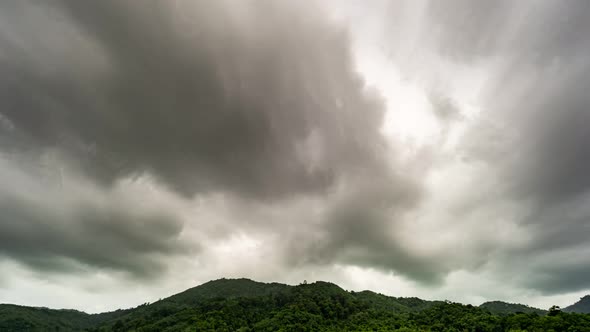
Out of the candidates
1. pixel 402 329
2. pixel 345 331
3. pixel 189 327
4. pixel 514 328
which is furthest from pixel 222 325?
pixel 514 328

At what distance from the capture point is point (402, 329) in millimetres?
122812

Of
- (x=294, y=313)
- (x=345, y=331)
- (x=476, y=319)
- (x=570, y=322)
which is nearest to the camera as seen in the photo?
(x=570, y=322)

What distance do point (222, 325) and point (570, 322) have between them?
167873 mm

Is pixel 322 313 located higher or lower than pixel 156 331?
higher

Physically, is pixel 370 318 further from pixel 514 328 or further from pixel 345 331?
pixel 514 328

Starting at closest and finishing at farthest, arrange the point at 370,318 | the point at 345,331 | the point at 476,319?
the point at 476,319
the point at 345,331
the point at 370,318

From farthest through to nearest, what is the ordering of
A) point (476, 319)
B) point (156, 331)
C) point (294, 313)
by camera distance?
point (156, 331) < point (294, 313) < point (476, 319)

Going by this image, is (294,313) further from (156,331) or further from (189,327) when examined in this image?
(156,331)

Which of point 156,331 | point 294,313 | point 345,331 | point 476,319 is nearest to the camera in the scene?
point 476,319

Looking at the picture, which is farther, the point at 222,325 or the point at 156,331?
the point at 156,331

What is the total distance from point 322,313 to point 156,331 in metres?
116

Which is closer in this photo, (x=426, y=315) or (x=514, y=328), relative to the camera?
(x=514, y=328)

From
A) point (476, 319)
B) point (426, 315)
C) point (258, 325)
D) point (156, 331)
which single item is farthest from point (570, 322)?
point (156, 331)

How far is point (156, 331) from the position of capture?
199 meters
